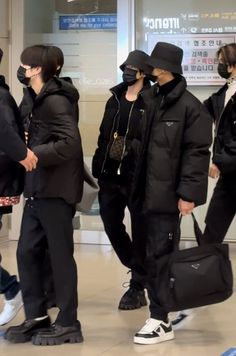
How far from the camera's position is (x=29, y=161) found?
151 inches

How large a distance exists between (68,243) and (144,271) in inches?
39.5

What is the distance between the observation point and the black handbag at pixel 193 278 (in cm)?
400

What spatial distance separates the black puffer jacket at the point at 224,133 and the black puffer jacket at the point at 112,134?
0.54 meters

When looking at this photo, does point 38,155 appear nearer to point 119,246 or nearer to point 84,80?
point 119,246

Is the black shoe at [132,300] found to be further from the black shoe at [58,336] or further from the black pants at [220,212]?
the black shoe at [58,336]

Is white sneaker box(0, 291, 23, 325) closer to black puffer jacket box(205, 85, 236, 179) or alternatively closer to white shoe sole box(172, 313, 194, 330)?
white shoe sole box(172, 313, 194, 330)

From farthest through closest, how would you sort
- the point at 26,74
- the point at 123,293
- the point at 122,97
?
1. the point at 123,293
2. the point at 122,97
3. the point at 26,74

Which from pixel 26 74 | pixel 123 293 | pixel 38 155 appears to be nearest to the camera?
pixel 38 155

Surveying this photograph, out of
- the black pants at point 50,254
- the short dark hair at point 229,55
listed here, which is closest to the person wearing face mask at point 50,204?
the black pants at point 50,254

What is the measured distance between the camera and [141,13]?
296 inches

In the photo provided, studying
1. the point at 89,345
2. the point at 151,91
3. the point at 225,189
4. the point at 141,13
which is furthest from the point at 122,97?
the point at 141,13

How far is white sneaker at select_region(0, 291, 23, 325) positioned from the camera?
4539 millimetres

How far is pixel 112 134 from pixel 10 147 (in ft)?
3.85

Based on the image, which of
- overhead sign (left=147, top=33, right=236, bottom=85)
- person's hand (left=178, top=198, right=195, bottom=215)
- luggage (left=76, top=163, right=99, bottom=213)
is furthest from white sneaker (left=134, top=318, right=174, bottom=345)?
overhead sign (left=147, top=33, right=236, bottom=85)
